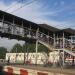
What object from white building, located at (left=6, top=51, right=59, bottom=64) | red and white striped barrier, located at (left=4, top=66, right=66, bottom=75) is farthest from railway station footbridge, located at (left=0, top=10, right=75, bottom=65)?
red and white striped barrier, located at (left=4, top=66, right=66, bottom=75)

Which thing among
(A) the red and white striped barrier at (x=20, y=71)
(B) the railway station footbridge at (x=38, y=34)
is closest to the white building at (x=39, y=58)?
(B) the railway station footbridge at (x=38, y=34)

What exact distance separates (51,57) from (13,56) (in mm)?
27286

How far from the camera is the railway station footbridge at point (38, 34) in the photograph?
40625 mm

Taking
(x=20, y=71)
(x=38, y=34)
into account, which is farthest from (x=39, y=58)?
(x=20, y=71)

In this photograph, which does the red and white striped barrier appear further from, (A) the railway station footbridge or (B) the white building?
(B) the white building

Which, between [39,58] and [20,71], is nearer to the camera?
[20,71]

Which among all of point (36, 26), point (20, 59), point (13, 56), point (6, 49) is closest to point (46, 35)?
point (36, 26)

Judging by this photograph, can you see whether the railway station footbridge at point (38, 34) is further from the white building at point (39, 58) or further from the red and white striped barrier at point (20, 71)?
the red and white striped barrier at point (20, 71)

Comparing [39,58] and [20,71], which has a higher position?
[39,58]

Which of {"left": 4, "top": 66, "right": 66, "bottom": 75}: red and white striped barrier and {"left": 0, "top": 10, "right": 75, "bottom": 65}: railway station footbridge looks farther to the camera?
{"left": 0, "top": 10, "right": 75, "bottom": 65}: railway station footbridge

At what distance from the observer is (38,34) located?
1874 inches

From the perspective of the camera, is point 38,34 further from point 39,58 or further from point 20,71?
point 20,71

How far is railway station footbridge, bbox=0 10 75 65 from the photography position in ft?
133

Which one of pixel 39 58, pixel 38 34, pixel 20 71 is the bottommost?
pixel 20 71
